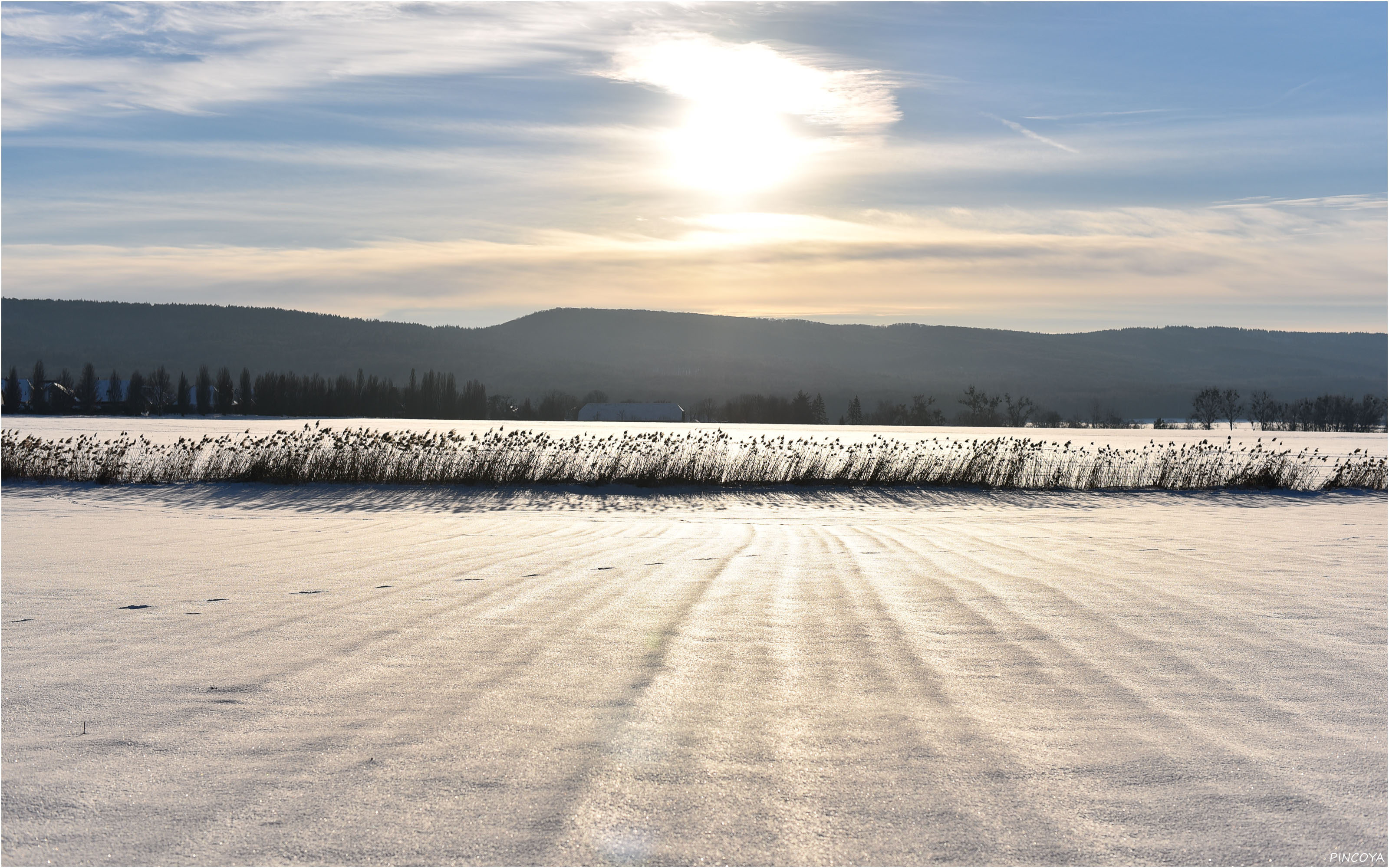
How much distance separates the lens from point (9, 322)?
590ft

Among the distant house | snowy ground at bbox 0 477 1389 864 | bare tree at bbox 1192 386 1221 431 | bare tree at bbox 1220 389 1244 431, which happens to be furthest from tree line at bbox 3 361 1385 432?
snowy ground at bbox 0 477 1389 864

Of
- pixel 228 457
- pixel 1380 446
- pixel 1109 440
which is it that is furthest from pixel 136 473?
pixel 1380 446

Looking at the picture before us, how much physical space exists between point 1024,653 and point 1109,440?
36853mm

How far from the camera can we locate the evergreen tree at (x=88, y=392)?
83000mm

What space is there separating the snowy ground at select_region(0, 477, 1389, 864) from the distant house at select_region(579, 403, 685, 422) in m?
67.6

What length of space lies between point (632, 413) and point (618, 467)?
67.3 meters

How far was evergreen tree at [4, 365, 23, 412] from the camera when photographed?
77.5 meters

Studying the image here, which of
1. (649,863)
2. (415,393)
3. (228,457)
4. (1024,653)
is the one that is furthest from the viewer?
(415,393)

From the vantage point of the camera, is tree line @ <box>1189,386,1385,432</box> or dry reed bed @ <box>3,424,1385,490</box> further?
tree line @ <box>1189,386,1385,432</box>

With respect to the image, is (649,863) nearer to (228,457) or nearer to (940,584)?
(940,584)

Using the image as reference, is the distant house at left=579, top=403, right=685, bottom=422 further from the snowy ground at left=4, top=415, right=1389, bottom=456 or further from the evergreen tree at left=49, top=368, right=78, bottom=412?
the evergreen tree at left=49, top=368, right=78, bottom=412

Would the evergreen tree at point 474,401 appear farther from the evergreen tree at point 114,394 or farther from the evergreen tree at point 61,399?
the evergreen tree at point 61,399

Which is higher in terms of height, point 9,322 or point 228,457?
point 9,322

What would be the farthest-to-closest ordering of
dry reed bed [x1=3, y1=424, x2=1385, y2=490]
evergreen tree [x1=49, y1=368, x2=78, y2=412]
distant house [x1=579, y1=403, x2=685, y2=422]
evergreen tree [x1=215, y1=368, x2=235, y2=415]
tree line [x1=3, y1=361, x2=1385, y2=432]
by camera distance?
evergreen tree [x1=215, y1=368, x2=235, y2=415], evergreen tree [x1=49, y1=368, x2=78, y2=412], distant house [x1=579, y1=403, x2=685, y2=422], tree line [x1=3, y1=361, x2=1385, y2=432], dry reed bed [x1=3, y1=424, x2=1385, y2=490]
